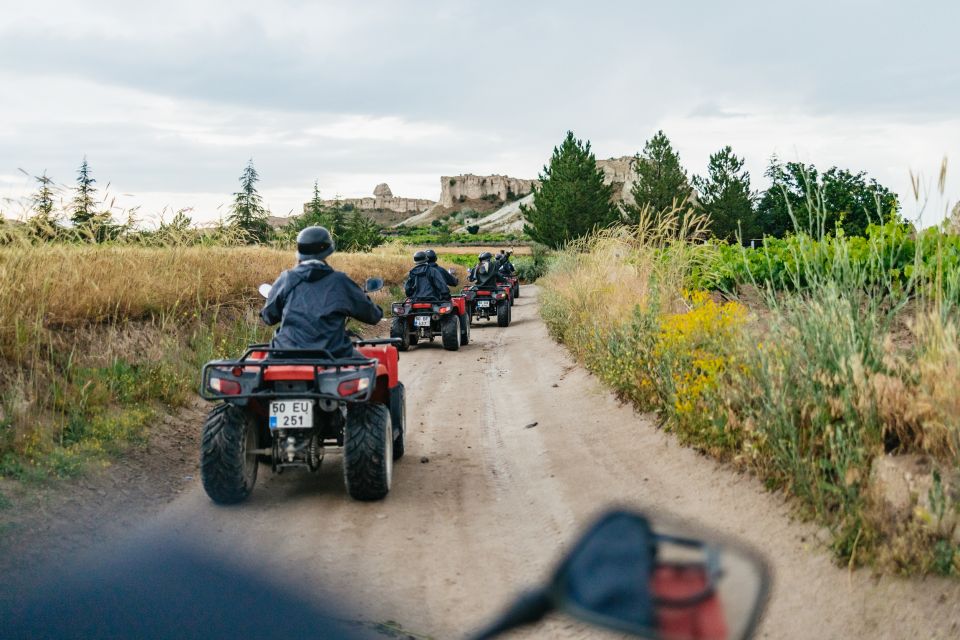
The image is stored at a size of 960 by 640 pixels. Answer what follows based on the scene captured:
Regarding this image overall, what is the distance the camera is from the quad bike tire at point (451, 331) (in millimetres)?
14281

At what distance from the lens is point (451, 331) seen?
14.3 metres

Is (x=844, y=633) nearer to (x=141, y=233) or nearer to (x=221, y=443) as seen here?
(x=221, y=443)

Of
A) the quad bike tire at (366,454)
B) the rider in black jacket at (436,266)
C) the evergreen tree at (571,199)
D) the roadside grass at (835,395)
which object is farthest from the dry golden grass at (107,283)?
the evergreen tree at (571,199)

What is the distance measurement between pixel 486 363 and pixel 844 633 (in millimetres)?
9565

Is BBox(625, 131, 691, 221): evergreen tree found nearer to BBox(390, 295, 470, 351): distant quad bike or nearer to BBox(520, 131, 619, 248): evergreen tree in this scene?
BBox(520, 131, 619, 248): evergreen tree

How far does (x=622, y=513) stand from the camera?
3.80 feet

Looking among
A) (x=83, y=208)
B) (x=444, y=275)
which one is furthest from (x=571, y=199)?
(x=83, y=208)

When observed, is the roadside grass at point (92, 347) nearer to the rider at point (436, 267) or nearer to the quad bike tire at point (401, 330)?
the quad bike tire at point (401, 330)

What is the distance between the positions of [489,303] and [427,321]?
492cm

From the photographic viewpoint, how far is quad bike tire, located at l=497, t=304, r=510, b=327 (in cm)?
1909

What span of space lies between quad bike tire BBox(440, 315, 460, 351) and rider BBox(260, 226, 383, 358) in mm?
8158

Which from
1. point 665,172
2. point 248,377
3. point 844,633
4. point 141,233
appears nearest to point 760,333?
point 844,633

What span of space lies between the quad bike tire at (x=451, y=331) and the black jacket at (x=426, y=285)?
0.44 metres

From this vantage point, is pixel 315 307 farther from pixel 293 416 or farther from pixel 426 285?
pixel 426 285
